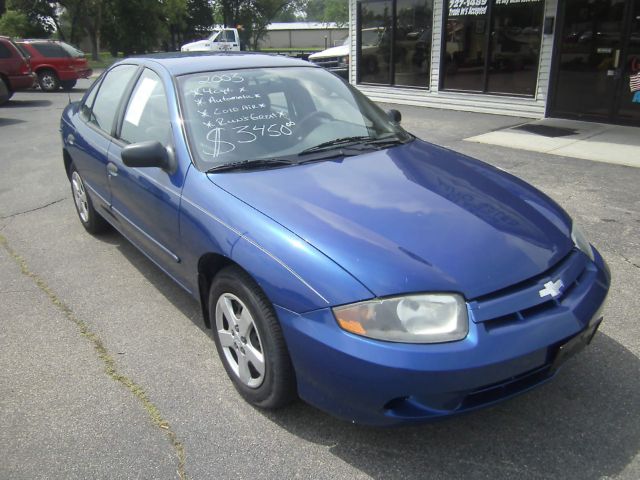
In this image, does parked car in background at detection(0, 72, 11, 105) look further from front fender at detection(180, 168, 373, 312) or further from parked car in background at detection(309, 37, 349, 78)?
front fender at detection(180, 168, 373, 312)

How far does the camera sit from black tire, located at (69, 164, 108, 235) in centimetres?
485

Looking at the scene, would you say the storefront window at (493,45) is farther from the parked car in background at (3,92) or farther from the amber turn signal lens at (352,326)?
the parked car in background at (3,92)

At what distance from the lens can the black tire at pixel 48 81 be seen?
17.7m

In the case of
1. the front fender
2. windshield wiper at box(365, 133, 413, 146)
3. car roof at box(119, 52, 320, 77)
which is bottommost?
the front fender

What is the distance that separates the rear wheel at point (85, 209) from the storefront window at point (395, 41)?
957 centimetres

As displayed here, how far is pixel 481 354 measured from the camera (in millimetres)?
2023

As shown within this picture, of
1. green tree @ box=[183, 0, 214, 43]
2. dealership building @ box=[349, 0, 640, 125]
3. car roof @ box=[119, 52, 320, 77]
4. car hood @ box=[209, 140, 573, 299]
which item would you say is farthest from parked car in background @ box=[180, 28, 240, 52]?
car hood @ box=[209, 140, 573, 299]

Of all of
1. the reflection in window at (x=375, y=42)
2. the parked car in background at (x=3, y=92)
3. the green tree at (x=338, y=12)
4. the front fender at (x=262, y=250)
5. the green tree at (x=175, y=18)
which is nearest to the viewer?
the front fender at (x=262, y=250)

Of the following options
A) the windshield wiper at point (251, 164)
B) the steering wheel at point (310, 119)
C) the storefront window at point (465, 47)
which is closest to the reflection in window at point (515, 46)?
the storefront window at point (465, 47)

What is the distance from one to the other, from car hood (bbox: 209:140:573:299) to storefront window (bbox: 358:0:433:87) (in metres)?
10.3

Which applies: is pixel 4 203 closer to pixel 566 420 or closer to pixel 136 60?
pixel 136 60

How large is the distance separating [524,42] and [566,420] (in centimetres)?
979

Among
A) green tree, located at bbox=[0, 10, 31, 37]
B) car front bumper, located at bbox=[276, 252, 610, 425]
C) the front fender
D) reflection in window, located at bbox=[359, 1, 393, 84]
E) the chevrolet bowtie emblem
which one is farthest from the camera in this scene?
green tree, located at bbox=[0, 10, 31, 37]

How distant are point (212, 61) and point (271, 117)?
725mm
